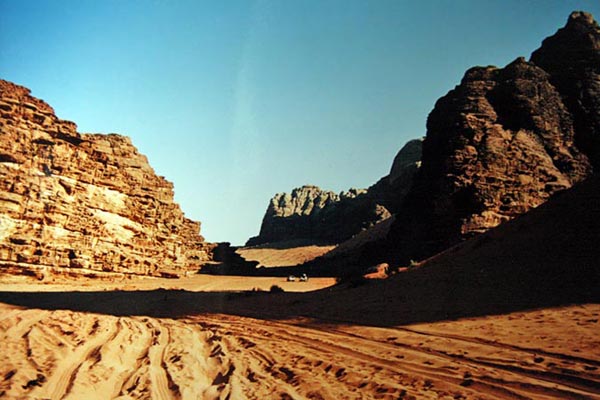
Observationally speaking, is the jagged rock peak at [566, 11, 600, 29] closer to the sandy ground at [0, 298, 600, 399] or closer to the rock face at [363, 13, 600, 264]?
the rock face at [363, 13, 600, 264]

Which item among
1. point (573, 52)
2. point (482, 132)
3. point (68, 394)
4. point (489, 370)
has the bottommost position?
point (489, 370)

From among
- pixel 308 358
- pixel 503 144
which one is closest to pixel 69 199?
pixel 308 358

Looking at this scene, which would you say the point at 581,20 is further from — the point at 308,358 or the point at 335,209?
the point at 335,209

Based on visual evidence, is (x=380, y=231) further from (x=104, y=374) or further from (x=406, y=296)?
(x=104, y=374)

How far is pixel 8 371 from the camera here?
17.8 ft

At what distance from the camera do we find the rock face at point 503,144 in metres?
27.3

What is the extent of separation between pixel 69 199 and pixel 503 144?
112ft

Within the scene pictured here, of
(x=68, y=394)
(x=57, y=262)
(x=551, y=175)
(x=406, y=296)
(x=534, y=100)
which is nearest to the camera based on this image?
(x=68, y=394)

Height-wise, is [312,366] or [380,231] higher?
[380,231]

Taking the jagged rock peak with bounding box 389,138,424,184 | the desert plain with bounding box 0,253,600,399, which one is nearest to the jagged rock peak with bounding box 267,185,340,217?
the jagged rock peak with bounding box 389,138,424,184

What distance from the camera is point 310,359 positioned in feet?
21.0

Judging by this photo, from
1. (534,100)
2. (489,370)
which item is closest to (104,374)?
(489,370)

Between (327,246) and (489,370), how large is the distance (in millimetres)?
69486

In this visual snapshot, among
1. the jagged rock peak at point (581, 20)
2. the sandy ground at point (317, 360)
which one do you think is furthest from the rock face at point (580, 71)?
the sandy ground at point (317, 360)
